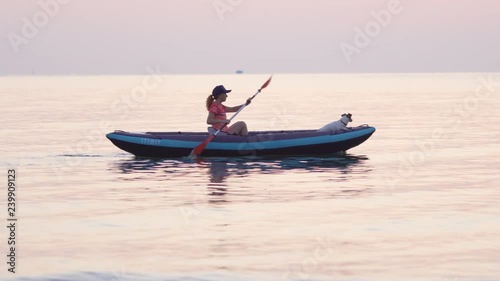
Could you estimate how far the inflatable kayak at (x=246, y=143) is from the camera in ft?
81.5

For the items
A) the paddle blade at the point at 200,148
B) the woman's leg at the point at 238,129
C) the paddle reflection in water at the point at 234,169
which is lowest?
the paddle reflection in water at the point at 234,169

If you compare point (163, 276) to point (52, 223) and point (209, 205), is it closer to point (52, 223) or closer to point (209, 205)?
point (52, 223)

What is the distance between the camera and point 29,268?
12.0 meters

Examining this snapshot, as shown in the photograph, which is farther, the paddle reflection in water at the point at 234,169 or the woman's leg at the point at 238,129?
the woman's leg at the point at 238,129

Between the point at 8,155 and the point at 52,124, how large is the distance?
1614 centimetres

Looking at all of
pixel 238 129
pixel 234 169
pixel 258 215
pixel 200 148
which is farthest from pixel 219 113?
pixel 258 215

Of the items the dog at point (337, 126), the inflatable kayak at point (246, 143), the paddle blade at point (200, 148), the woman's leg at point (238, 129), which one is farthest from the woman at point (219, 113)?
the dog at point (337, 126)

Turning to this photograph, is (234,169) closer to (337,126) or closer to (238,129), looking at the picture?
(238,129)

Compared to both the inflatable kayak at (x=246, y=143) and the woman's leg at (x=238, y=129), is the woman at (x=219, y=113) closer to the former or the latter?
the woman's leg at (x=238, y=129)

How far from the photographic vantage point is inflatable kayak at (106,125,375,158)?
2484cm

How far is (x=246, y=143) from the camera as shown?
24.9m

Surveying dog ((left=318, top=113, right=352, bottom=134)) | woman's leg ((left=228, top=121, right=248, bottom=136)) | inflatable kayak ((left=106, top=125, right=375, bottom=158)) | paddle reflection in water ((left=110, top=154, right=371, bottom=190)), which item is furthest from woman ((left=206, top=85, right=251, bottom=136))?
dog ((left=318, top=113, right=352, bottom=134))

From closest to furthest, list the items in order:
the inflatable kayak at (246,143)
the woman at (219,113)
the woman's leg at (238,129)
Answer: the woman at (219,113) < the inflatable kayak at (246,143) < the woman's leg at (238,129)

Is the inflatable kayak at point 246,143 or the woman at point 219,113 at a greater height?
→ the woman at point 219,113
